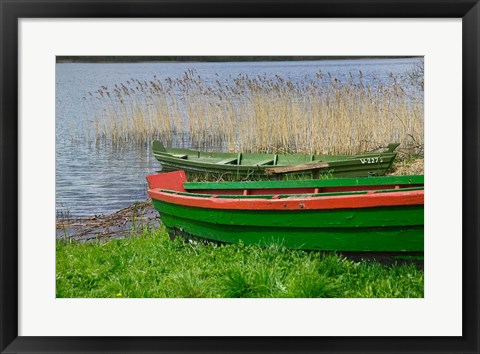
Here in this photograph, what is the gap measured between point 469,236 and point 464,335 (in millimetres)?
599

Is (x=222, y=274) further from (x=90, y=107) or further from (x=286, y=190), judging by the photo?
(x=90, y=107)

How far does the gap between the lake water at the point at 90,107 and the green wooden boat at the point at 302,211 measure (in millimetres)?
324

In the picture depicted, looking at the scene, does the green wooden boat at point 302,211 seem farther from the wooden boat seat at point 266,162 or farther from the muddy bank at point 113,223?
the wooden boat seat at point 266,162

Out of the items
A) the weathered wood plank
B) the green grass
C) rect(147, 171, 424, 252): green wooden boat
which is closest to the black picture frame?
the green grass

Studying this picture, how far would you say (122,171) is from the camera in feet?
17.4

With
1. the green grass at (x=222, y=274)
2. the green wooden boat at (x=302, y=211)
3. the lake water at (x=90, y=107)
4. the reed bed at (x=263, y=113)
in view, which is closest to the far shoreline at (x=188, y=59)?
the lake water at (x=90, y=107)

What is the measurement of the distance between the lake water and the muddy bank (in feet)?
0.23

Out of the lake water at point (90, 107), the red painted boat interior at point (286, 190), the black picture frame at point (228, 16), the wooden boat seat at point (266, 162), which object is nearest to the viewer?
the black picture frame at point (228, 16)

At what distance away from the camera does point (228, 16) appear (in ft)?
14.9

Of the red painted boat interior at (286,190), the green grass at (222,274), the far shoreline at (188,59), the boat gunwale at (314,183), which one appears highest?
the far shoreline at (188,59)

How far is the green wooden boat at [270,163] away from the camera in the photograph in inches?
220

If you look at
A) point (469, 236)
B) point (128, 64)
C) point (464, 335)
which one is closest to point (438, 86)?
point (469, 236)

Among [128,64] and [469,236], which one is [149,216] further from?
[469,236]

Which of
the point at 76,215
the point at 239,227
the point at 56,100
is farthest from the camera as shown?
the point at 239,227
